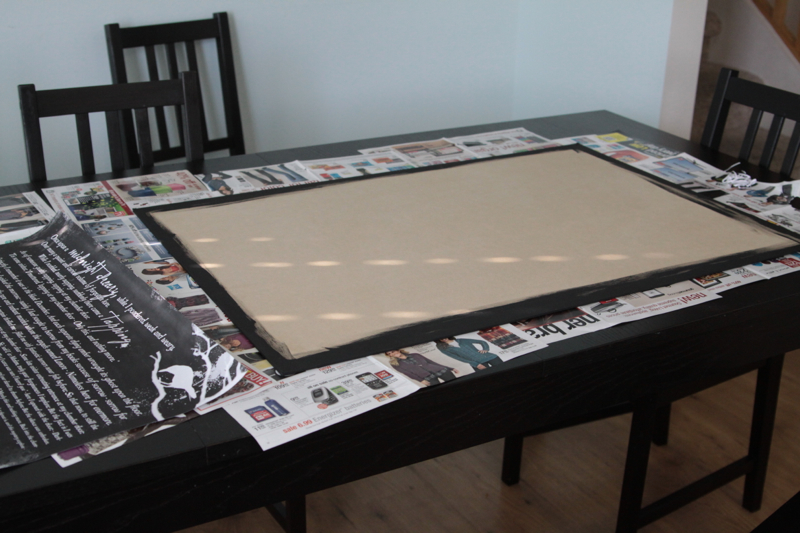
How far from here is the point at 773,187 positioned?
1.63 meters

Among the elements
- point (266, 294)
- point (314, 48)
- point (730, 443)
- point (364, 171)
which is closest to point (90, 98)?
point (364, 171)

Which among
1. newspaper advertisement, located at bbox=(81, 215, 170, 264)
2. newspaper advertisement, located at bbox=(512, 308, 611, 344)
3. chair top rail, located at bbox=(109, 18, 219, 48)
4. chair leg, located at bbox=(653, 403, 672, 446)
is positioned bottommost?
chair leg, located at bbox=(653, 403, 672, 446)

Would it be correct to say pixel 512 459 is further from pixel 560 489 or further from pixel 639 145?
pixel 639 145

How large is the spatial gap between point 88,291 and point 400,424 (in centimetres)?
53

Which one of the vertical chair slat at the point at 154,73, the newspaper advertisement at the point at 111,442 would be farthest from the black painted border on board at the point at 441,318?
the vertical chair slat at the point at 154,73

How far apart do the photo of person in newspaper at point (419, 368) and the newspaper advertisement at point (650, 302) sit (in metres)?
0.28

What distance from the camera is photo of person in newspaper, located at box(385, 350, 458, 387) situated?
964mm

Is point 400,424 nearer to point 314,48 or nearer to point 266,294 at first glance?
point 266,294

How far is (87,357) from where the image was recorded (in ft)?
3.21

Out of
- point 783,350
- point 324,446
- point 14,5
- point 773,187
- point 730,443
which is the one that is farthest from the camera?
point 14,5

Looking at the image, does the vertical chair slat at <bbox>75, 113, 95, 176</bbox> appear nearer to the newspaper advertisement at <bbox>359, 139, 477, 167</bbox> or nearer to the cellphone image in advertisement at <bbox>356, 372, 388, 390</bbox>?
the newspaper advertisement at <bbox>359, 139, 477, 167</bbox>

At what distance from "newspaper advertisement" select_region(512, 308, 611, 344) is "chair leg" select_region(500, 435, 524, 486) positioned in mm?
781

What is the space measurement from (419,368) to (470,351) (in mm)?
84

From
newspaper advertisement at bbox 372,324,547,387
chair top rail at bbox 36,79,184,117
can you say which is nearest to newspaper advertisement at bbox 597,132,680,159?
newspaper advertisement at bbox 372,324,547,387
